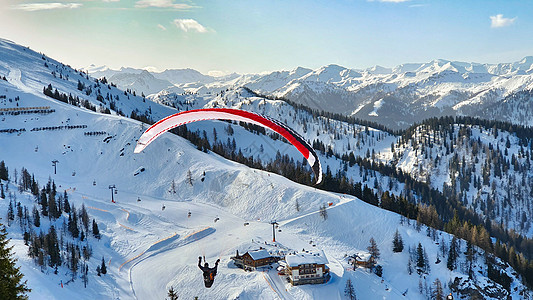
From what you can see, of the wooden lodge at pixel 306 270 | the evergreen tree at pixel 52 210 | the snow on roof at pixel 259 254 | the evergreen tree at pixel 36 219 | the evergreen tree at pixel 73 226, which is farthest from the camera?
the evergreen tree at pixel 52 210

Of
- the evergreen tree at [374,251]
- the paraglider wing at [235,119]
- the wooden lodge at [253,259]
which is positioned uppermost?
the paraglider wing at [235,119]

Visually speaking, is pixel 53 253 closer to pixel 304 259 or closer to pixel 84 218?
pixel 84 218

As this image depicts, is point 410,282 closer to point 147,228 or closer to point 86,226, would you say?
point 147,228

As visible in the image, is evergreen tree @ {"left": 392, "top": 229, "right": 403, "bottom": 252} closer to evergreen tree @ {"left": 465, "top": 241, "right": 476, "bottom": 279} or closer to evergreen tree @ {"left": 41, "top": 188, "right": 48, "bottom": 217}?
evergreen tree @ {"left": 465, "top": 241, "right": 476, "bottom": 279}

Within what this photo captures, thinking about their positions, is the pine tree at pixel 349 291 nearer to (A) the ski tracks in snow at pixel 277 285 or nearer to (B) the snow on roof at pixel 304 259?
(B) the snow on roof at pixel 304 259

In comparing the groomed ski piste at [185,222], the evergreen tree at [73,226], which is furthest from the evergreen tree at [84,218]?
the groomed ski piste at [185,222]

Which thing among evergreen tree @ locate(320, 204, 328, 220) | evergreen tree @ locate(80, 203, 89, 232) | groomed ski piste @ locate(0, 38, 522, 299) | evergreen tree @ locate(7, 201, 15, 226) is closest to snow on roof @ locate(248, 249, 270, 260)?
groomed ski piste @ locate(0, 38, 522, 299)

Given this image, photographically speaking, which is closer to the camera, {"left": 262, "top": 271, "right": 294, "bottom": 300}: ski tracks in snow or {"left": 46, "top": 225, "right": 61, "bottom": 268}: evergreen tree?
{"left": 262, "top": 271, "right": 294, "bottom": 300}: ski tracks in snow
